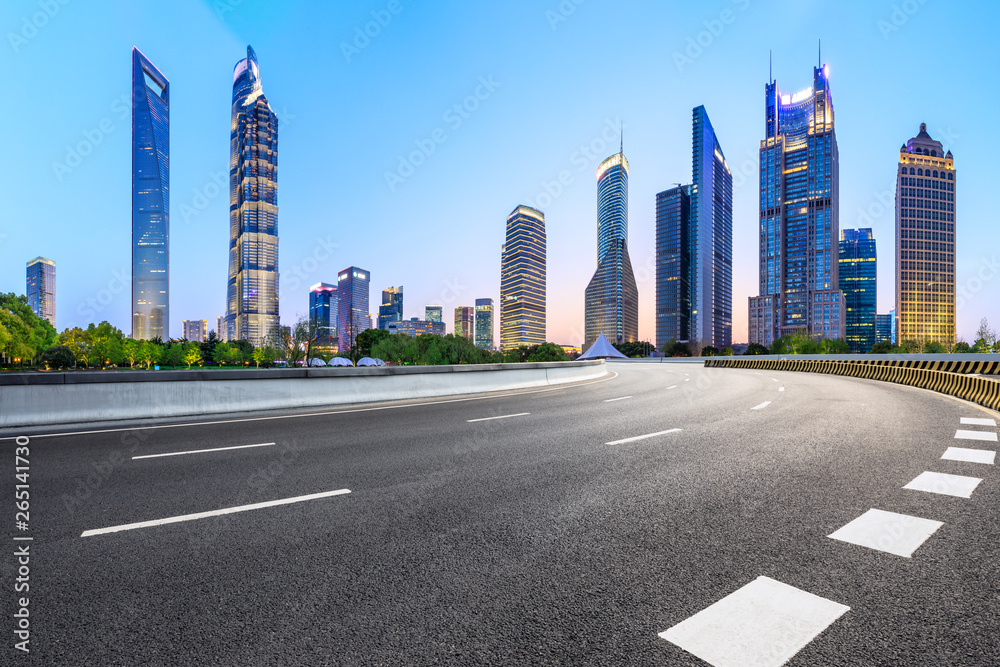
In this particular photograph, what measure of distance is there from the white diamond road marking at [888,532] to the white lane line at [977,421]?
26.9 feet

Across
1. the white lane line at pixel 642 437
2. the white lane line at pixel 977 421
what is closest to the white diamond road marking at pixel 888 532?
the white lane line at pixel 642 437

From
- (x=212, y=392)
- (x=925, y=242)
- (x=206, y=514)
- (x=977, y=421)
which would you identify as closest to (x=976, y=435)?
(x=977, y=421)

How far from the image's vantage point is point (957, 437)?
802 centimetres

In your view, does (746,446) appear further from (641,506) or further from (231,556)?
(231,556)

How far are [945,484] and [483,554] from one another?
5.42 m

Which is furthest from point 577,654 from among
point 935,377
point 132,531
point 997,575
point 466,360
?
point 466,360

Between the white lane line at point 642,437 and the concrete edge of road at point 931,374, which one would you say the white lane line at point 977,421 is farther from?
the white lane line at point 642,437

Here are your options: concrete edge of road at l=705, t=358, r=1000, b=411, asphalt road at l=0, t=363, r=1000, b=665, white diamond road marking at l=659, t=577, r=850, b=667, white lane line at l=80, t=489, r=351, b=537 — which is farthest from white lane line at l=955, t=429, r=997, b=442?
white lane line at l=80, t=489, r=351, b=537

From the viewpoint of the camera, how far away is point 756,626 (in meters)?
2.45

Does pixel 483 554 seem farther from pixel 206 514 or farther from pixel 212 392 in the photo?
pixel 212 392

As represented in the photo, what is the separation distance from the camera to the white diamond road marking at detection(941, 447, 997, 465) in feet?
20.8

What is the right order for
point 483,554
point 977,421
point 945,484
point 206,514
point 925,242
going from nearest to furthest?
1. point 483,554
2. point 206,514
3. point 945,484
4. point 977,421
5. point 925,242

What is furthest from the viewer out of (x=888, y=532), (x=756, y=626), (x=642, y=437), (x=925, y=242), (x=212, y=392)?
(x=925, y=242)

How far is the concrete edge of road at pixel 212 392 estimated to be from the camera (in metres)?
9.61
